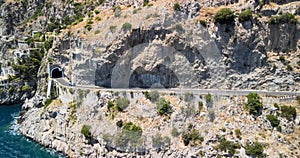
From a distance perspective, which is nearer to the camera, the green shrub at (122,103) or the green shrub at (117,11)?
the green shrub at (122,103)

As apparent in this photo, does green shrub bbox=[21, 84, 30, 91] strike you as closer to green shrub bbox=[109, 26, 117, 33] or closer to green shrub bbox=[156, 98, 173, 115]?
green shrub bbox=[109, 26, 117, 33]

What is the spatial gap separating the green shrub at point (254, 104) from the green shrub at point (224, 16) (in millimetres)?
11805

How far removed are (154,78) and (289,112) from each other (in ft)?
64.6

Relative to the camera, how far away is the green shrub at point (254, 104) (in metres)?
42.0

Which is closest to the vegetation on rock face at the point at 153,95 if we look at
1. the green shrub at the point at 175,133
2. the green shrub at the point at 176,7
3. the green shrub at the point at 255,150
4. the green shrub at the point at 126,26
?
the green shrub at the point at 175,133

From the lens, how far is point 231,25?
164 ft

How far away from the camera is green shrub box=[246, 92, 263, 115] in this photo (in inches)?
1655

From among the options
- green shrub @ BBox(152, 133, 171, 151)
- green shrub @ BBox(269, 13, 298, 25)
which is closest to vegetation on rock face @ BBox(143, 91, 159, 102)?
green shrub @ BBox(152, 133, 171, 151)

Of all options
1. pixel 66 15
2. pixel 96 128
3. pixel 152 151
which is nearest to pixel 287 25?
pixel 152 151

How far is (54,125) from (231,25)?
2884 centimetres

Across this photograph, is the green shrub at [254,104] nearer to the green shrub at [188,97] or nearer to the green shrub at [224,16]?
the green shrub at [188,97]

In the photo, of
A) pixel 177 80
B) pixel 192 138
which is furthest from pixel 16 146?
pixel 192 138

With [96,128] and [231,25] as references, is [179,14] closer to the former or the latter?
[231,25]

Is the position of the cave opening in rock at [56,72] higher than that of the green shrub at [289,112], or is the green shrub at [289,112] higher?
the cave opening in rock at [56,72]
